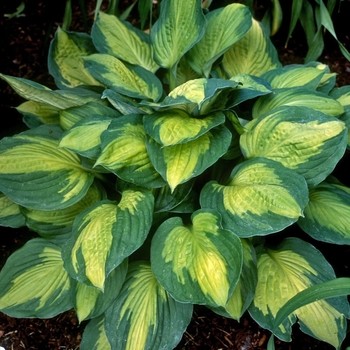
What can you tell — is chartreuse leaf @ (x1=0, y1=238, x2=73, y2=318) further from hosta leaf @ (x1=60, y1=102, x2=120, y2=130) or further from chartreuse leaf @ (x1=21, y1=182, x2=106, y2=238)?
hosta leaf @ (x1=60, y1=102, x2=120, y2=130)

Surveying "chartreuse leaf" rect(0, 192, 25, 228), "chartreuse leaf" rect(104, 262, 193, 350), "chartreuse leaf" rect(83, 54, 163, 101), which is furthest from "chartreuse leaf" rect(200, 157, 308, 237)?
"chartreuse leaf" rect(0, 192, 25, 228)

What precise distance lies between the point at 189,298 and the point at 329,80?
0.75 meters

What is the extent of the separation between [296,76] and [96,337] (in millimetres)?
831

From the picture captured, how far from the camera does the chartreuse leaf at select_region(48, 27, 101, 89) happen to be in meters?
1.34

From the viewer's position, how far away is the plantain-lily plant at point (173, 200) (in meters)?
0.96

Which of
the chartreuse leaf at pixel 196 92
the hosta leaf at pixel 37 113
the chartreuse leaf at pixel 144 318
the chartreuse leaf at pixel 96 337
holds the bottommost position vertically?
the chartreuse leaf at pixel 96 337

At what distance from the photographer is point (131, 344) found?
1.01m

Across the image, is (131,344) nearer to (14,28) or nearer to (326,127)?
(326,127)

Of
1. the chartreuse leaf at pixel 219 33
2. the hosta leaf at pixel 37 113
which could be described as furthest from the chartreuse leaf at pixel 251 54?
the hosta leaf at pixel 37 113

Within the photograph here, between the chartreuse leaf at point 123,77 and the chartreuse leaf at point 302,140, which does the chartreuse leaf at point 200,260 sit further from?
the chartreuse leaf at point 123,77

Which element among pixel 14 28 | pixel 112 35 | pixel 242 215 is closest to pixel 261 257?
pixel 242 215

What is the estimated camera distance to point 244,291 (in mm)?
1011

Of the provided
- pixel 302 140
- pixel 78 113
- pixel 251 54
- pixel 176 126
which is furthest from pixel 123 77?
pixel 302 140

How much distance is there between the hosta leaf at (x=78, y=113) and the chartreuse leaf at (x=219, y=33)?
300mm
